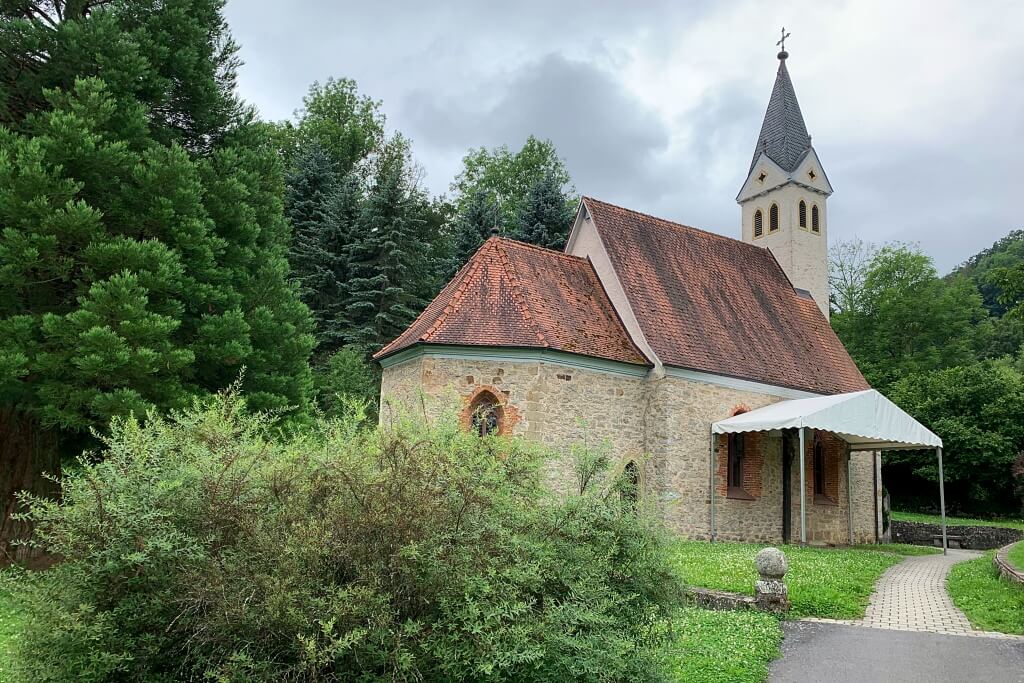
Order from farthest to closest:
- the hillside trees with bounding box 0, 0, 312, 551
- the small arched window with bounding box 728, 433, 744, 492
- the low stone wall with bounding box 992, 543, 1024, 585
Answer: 1. the small arched window with bounding box 728, 433, 744, 492
2. the hillside trees with bounding box 0, 0, 312, 551
3. the low stone wall with bounding box 992, 543, 1024, 585

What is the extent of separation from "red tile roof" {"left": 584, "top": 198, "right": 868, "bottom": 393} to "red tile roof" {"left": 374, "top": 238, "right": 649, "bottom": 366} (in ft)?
2.94

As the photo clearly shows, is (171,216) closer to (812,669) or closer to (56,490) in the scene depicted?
(56,490)

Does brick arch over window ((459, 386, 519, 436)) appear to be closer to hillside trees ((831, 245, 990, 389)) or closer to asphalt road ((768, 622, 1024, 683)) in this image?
asphalt road ((768, 622, 1024, 683))

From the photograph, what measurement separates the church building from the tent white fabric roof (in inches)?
14.1

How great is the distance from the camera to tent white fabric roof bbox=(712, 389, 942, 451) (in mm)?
17594

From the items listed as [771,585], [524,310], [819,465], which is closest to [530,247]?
[524,310]

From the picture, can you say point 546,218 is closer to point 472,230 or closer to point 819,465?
point 472,230

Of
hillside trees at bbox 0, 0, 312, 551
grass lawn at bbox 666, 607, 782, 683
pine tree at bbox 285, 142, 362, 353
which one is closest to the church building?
hillside trees at bbox 0, 0, 312, 551

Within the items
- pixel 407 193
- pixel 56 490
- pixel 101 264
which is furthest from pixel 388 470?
pixel 407 193

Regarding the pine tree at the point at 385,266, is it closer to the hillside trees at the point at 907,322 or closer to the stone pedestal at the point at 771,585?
the stone pedestal at the point at 771,585

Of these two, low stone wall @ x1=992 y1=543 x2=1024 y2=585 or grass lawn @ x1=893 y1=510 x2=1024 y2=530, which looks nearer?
low stone wall @ x1=992 y1=543 x2=1024 y2=585

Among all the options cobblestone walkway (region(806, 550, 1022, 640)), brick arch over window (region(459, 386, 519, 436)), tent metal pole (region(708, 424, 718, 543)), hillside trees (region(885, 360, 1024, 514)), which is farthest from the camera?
hillside trees (region(885, 360, 1024, 514))

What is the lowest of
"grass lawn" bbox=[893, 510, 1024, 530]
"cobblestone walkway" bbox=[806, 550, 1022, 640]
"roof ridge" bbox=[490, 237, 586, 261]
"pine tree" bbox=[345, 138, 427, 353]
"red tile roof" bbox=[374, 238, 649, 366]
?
"cobblestone walkway" bbox=[806, 550, 1022, 640]

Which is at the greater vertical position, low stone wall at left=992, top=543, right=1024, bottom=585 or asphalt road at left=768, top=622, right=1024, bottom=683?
low stone wall at left=992, top=543, right=1024, bottom=585
